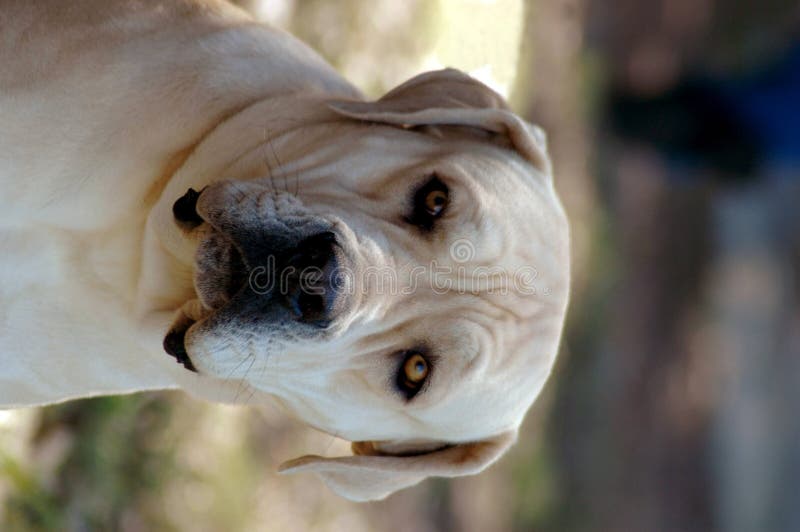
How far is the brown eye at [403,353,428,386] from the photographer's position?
11.2 ft

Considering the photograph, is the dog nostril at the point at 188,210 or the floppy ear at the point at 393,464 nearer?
the dog nostril at the point at 188,210

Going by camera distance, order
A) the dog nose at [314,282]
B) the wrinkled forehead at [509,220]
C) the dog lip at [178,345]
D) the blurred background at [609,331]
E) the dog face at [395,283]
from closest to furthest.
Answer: the dog nose at [314,282] → the dog face at [395,283] → the dog lip at [178,345] → the wrinkled forehead at [509,220] → the blurred background at [609,331]

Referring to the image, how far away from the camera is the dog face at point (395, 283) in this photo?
3.00 meters

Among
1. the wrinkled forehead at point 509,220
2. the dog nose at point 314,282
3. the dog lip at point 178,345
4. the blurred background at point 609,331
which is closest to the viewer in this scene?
the dog nose at point 314,282

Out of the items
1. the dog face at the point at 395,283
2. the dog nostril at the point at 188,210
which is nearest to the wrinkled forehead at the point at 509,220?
the dog face at the point at 395,283

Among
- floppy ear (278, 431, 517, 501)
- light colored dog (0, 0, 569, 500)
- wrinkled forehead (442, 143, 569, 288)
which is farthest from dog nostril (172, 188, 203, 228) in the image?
floppy ear (278, 431, 517, 501)

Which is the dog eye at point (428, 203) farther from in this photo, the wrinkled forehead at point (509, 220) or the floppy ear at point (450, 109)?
the floppy ear at point (450, 109)

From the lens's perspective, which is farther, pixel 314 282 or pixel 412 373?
pixel 412 373

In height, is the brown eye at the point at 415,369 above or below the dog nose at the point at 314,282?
below

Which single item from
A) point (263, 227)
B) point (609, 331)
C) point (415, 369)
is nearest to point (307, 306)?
point (263, 227)

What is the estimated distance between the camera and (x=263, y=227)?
9.87 feet

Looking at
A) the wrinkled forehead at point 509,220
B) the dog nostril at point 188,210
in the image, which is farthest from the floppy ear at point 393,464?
the dog nostril at point 188,210

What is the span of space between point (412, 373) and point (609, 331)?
23.1ft

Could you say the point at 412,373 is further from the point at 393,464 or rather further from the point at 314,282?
the point at 314,282
